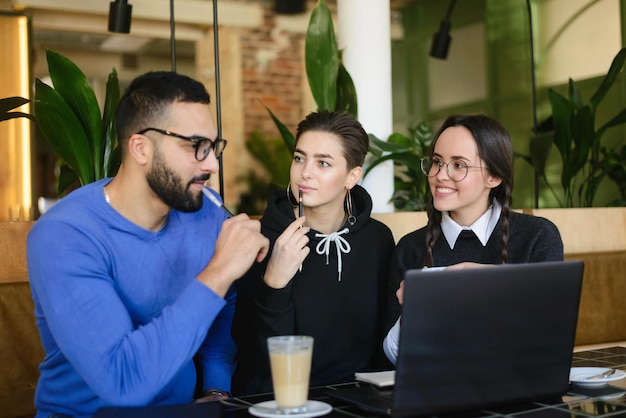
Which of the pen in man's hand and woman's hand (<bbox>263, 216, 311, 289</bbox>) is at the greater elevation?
the pen in man's hand

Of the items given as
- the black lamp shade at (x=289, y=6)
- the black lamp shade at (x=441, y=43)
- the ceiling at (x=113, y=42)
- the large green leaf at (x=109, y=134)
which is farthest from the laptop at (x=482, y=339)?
the ceiling at (x=113, y=42)

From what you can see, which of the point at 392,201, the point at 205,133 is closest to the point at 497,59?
the point at 392,201

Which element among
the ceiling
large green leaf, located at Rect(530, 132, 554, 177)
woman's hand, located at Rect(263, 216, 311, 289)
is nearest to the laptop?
woman's hand, located at Rect(263, 216, 311, 289)

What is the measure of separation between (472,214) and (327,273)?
0.41m

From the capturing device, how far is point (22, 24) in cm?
550

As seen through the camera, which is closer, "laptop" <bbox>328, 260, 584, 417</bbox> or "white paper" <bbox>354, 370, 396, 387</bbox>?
"laptop" <bbox>328, 260, 584, 417</bbox>

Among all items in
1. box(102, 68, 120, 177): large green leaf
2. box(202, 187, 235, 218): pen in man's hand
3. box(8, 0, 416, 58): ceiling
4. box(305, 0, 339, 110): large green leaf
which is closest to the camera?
box(202, 187, 235, 218): pen in man's hand

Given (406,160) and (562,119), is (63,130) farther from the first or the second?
(562,119)

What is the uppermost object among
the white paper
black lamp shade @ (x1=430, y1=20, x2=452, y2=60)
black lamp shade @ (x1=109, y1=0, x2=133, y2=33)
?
black lamp shade @ (x1=430, y1=20, x2=452, y2=60)

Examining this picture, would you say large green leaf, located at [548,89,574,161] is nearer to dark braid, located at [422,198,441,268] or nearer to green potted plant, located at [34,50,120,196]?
dark braid, located at [422,198,441,268]

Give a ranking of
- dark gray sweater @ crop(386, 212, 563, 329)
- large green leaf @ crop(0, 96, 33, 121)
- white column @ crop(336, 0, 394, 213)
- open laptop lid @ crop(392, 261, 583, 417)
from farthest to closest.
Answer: white column @ crop(336, 0, 394, 213)
large green leaf @ crop(0, 96, 33, 121)
dark gray sweater @ crop(386, 212, 563, 329)
open laptop lid @ crop(392, 261, 583, 417)

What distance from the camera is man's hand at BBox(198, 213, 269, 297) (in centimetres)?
134

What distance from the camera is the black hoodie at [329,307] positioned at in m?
1.94

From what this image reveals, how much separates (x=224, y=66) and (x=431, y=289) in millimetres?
5607
